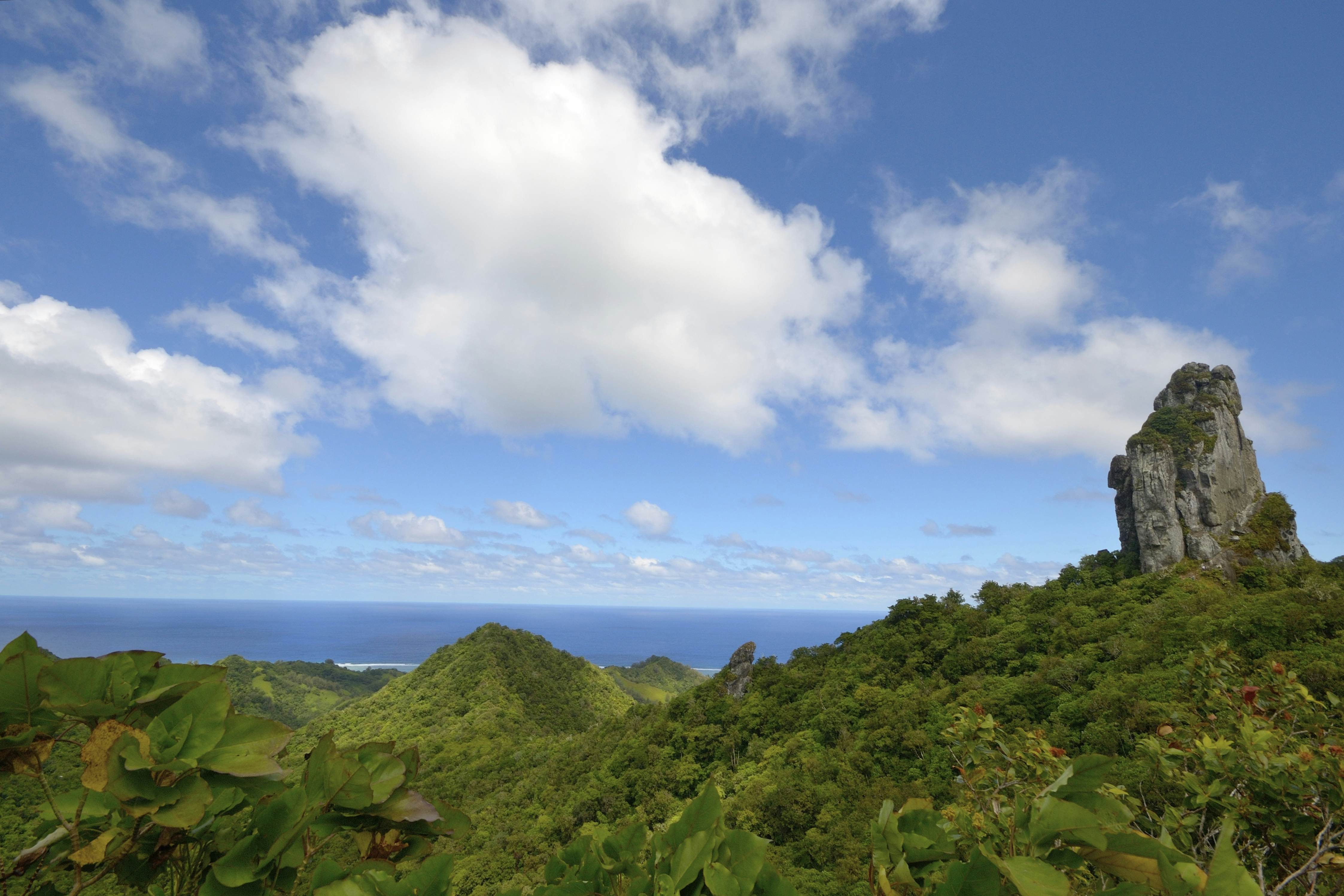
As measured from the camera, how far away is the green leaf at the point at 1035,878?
744 millimetres

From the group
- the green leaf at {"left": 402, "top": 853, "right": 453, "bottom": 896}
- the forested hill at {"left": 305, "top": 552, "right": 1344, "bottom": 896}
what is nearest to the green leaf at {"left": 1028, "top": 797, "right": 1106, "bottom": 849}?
the green leaf at {"left": 402, "top": 853, "right": 453, "bottom": 896}

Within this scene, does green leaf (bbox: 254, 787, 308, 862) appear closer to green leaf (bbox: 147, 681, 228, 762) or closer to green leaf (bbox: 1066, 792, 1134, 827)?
green leaf (bbox: 147, 681, 228, 762)

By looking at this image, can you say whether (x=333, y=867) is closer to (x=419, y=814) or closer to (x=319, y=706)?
(x=419, y=814)

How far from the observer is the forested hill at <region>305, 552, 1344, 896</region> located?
1855cm

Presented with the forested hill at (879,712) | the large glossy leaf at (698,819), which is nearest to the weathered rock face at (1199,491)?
the forested hill at (879,712)

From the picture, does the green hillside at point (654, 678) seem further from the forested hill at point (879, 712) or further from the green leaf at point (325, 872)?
the green leaf at point (325, 872)

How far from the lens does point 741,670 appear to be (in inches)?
1495

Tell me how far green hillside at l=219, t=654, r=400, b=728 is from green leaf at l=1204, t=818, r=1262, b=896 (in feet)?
256

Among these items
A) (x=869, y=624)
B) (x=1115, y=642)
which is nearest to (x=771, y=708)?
(x=869, y=624)

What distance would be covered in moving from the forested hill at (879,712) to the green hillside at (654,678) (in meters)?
42.2

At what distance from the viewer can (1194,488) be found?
3228 centimetres

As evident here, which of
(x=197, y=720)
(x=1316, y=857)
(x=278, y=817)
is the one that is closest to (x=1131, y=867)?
(x=278, y=817)

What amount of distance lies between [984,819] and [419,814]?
8.90 feet

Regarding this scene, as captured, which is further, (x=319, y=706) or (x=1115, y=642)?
(x=319, y=706)
